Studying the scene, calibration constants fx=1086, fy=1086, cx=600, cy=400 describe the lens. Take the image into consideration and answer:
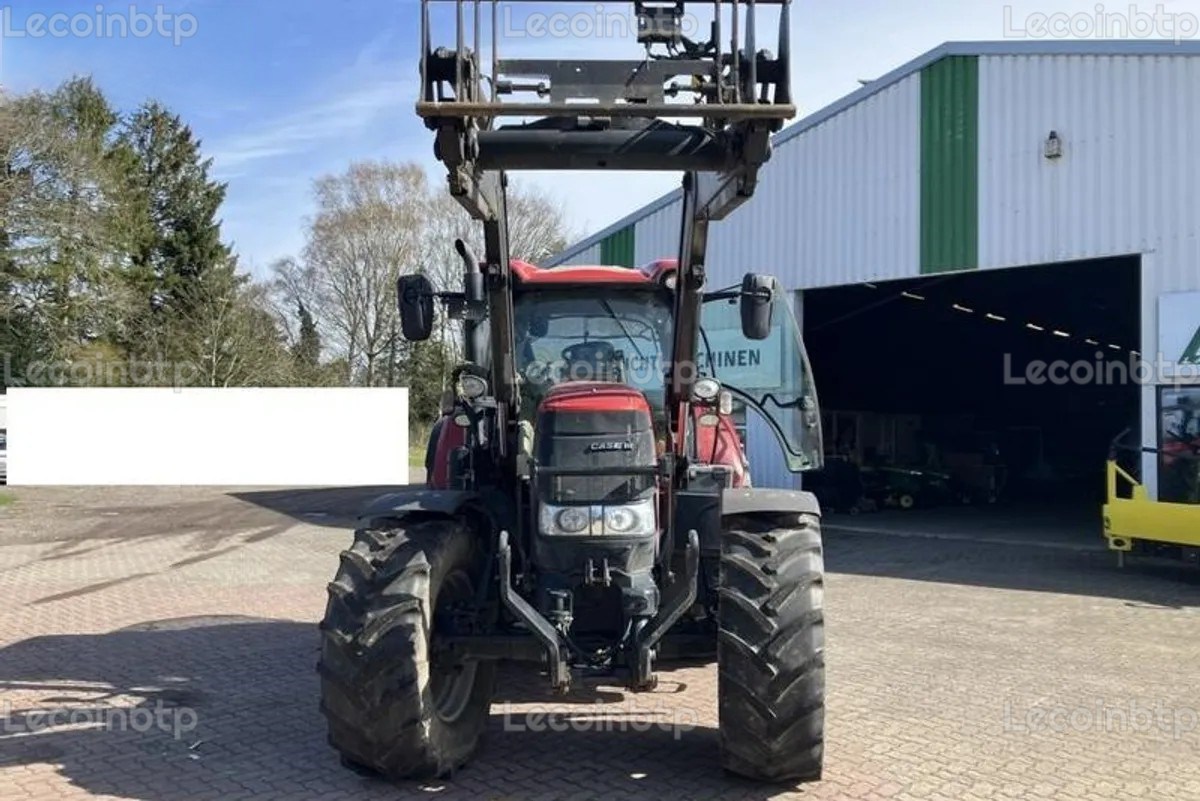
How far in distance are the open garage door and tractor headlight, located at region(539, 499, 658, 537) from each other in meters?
11.2

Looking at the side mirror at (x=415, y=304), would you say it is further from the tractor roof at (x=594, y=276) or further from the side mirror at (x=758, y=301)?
the side mirror at (x=758, y=301)

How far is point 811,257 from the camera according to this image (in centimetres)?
1703

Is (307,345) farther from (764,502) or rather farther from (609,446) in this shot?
(764,502)

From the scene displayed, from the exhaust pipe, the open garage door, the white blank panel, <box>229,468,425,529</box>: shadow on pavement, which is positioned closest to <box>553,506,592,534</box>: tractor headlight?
the exhaust pipe

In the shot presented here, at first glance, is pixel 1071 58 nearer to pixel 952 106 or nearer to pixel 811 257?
pixel 952 106

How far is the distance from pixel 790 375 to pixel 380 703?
552 cm

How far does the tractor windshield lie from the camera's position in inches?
239

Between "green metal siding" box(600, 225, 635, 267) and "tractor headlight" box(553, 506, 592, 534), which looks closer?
"tractor headlight" box(553, 506, 592, 534)

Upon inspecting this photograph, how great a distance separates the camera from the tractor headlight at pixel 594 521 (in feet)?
15.9

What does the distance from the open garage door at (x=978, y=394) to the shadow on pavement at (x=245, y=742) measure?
1076 centimetres

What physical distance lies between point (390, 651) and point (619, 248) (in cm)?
1622

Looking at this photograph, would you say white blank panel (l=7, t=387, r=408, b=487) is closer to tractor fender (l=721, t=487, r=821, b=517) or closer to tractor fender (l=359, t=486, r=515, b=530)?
tractor fender (l=359, t=486, r=515, b=530)

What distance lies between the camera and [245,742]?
18.9 ft

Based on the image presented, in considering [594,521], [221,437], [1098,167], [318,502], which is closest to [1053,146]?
[1098,167]
